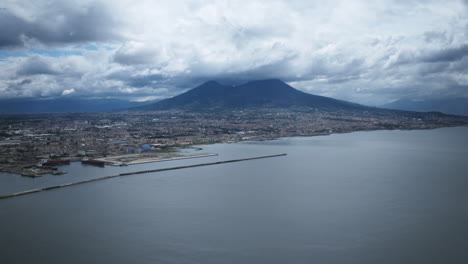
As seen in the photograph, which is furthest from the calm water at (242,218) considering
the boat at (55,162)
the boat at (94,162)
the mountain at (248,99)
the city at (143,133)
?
the mountain at (248,99)

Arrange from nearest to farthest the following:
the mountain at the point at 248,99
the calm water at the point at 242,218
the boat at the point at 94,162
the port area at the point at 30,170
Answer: the calm water at the point at 242,218, the port area at the point at 30,170, the boat at the point at 94,162, the mountain at the point at 248,99

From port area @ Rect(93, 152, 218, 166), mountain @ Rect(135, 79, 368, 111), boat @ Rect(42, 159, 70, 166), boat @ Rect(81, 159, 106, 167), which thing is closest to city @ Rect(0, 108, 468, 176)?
boat @ Rect(42, 159, 70, 166)

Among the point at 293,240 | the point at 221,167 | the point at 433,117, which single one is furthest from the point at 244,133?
the point at 433,117

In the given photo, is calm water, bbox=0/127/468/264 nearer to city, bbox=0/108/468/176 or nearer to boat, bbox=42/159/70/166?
boat, bbox=42/159/70/166

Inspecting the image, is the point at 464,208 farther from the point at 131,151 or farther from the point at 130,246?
the point at 131,151

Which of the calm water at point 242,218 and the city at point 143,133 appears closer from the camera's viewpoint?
the calm water at point 242,218

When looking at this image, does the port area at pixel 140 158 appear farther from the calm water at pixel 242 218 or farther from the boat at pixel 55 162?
the calm water at pixel 242 218

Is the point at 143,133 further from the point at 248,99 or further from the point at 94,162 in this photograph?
the point at 248,99
